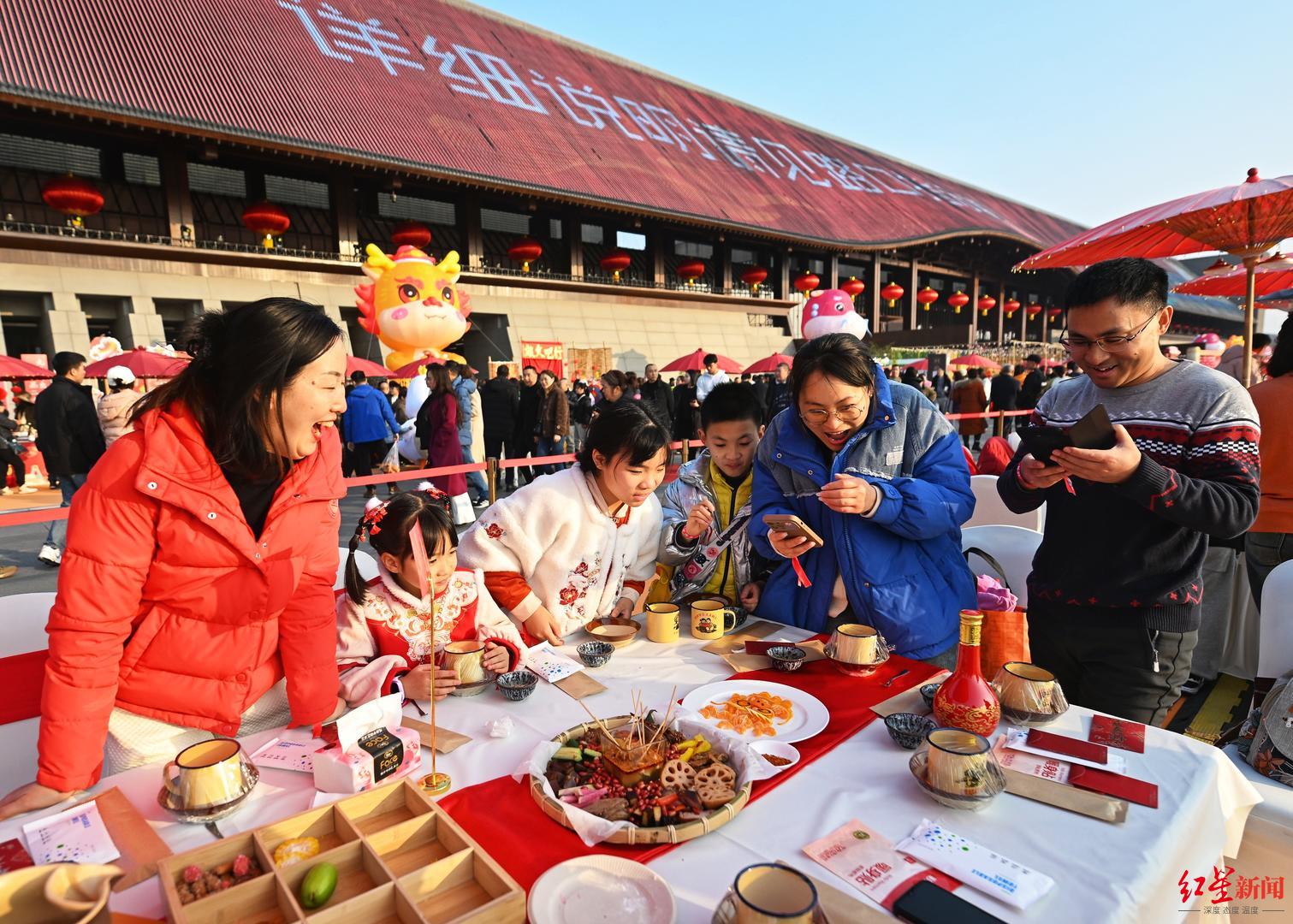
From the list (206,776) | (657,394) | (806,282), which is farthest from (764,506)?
(806,282)

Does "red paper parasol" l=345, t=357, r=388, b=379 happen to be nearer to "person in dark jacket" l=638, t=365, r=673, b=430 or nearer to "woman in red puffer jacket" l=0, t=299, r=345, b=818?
"person in dark jacket" l=638, t=365, r=673, b=430

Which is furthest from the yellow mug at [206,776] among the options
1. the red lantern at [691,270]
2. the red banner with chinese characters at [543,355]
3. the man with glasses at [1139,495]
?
the red lantern at [691,270]

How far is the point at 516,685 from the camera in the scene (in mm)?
1620

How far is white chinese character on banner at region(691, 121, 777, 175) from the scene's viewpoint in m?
22.0

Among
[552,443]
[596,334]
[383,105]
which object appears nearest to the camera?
[552,443]

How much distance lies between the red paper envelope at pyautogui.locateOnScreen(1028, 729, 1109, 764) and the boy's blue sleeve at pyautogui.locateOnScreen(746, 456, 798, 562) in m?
0.90

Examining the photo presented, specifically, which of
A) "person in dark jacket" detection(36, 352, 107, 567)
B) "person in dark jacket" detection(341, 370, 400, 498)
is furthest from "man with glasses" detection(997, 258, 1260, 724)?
"person in dark jacket" detection(341, 370, 400, 498)

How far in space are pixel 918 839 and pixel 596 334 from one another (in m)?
17.1

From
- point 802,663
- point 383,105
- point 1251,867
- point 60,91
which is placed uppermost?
point 383,105

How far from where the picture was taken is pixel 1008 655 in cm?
165

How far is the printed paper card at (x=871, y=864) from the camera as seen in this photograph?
1006 millimetres

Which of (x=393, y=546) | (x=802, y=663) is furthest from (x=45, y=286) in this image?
(x=802, y=663)

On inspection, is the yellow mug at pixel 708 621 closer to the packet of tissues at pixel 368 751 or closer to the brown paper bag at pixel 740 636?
the brown paper bag at pixel 740 636

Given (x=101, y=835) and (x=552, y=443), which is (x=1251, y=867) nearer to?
(x=101, y=835)
